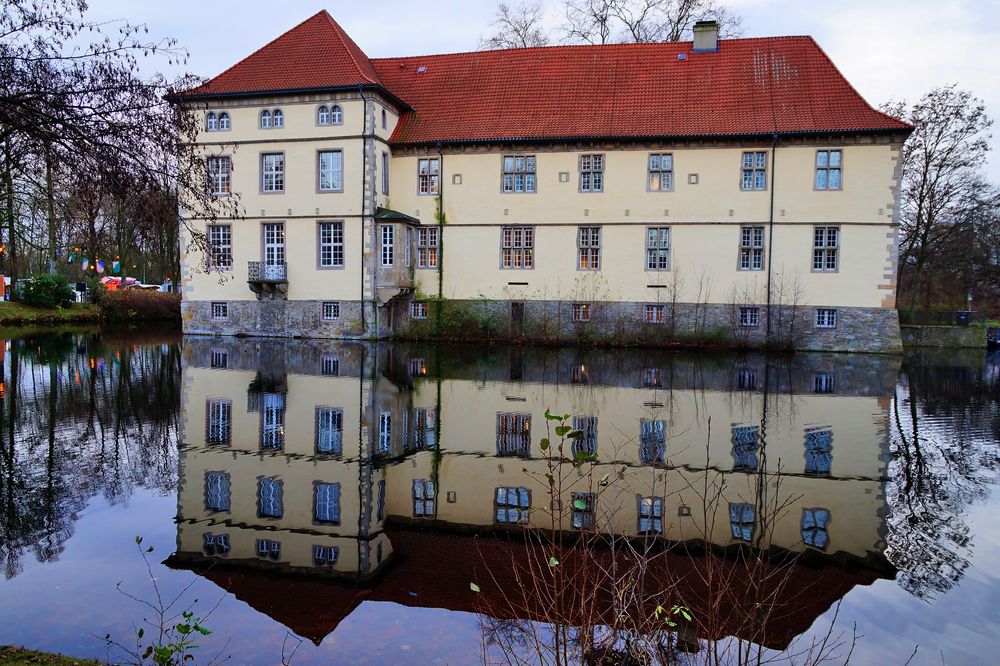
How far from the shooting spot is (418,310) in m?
27.5

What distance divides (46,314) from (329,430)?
2980cm

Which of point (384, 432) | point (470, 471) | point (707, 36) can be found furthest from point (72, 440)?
point (707, 36)

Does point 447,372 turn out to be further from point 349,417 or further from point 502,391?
point 349,417

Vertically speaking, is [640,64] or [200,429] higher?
[640,64]

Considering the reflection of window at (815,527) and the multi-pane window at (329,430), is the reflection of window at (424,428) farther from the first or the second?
the reflection of window at (815,527)

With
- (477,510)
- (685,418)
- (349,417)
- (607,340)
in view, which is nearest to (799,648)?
(477,510)

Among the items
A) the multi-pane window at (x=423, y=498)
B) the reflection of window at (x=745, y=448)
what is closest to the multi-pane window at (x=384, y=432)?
the multi-pane window at (x=423, y=498)

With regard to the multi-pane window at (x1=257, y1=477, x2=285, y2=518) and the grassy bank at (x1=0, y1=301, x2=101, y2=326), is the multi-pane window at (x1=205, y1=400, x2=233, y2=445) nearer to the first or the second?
the multi-pane window at (x1=257, y1=477, x2=285, y2=518)

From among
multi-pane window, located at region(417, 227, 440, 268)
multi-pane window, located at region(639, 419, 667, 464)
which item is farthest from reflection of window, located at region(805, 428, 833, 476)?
multi-pane window, located at region(417, 227, 440, 268)

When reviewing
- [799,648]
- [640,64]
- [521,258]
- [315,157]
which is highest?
[640,64]

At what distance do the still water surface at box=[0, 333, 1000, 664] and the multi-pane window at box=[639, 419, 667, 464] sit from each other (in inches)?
2.2

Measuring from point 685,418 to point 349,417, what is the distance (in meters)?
5.40

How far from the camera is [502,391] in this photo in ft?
47.9

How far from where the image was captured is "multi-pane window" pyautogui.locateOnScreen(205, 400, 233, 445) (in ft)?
33.5
